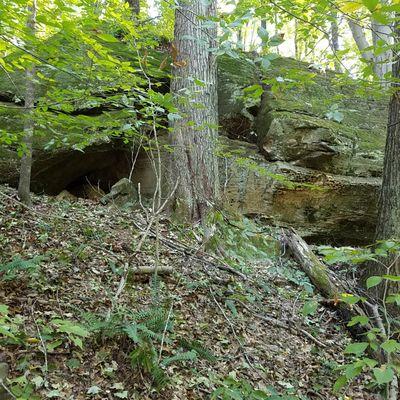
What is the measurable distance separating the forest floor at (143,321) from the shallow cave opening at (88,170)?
46.3 inches

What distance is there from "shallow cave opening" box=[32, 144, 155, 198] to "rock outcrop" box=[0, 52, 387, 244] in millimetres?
20

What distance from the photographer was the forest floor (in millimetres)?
2867

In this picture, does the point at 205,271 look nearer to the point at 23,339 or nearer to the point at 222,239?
the point at 222,239

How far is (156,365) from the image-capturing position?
9.77 feet

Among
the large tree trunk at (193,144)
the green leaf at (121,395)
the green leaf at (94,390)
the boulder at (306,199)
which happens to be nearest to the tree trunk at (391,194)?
the boulder at (306,199)

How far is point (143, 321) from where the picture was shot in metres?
3.37

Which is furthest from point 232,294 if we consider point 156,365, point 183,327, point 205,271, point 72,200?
point 72,200

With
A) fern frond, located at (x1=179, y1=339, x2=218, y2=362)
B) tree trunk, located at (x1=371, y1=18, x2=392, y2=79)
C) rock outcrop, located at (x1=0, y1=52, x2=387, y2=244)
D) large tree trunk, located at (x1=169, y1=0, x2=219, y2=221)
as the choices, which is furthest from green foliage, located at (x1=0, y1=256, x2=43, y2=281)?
tree trunk, located at (x1=371, y1=18, x2=392, y2=79)

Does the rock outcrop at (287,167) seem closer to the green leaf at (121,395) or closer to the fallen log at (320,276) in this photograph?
A: the fallen log at (320,276)

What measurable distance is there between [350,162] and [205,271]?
435cm

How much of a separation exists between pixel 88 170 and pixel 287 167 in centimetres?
419

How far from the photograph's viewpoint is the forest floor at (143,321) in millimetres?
2867

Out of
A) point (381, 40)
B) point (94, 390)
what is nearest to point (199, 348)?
point (94, 390)

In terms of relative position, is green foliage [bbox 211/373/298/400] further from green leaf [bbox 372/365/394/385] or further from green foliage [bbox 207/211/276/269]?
green foliage [bbox 207/211/276/269]
